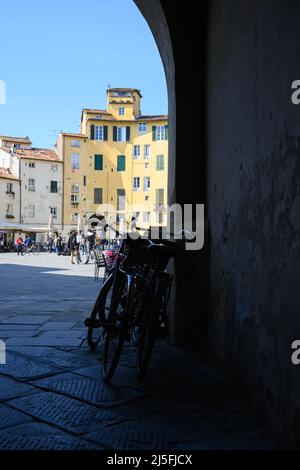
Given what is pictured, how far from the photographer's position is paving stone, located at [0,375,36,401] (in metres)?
3.16

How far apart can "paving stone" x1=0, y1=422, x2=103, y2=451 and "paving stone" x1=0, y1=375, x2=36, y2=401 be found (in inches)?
21.2

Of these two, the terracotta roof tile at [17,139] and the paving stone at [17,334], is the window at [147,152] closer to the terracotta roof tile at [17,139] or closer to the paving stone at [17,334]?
the terracotta roof tile at [17,139]

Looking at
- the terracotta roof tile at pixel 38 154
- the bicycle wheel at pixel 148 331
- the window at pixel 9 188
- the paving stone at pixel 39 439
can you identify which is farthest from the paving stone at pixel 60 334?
the terracotta roof tile at pixel 38 154

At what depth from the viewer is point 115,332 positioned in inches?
144

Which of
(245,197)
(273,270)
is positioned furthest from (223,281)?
(273,270)

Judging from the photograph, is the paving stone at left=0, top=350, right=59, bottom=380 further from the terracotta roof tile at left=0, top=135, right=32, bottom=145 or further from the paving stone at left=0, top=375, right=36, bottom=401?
the terracotta roof tile at left=0, top=135, right=32, bottom=145

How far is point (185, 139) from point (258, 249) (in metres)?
2.21

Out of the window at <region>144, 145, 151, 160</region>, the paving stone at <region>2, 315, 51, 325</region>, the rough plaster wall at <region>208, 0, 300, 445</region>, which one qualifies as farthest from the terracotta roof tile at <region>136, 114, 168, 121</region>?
the rough plaster wall at <region>208, 0, 300, 445</region>

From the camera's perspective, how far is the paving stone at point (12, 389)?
3.16m

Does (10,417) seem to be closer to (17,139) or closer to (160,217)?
(160,217)

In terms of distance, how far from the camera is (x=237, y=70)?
3539 mm

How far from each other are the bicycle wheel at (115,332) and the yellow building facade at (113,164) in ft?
165

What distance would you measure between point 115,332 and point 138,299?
0.42 metres
